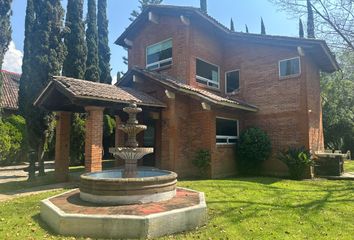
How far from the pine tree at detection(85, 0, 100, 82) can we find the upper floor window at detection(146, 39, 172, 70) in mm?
7353

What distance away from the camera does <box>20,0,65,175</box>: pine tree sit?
44.9 feet

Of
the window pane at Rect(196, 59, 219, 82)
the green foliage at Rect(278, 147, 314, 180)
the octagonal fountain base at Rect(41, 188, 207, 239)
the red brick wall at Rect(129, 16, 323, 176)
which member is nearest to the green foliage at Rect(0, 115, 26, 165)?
the red brick wall at Rect(129, 16, 323, 176)

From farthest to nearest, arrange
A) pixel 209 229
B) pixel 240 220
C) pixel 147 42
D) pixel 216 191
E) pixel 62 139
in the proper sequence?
pixel 147 42, pixel 62 139, pixel 216 191, pixel 240 220, pixel 209 229

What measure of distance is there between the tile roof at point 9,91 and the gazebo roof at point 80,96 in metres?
11.6

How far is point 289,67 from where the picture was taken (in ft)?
49.2

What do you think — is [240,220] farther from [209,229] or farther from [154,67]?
[154,67]

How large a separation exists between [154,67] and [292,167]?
9447 millimetres

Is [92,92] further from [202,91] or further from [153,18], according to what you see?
[153,18]

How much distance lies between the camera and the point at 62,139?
13.1 metres

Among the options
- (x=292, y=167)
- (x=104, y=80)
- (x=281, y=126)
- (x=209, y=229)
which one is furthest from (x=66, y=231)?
(x=104, y=80)

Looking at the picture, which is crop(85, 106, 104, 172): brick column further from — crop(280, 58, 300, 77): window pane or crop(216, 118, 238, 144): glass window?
crop(280, 58, 300, 77): window pane

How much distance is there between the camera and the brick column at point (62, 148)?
12.8 m

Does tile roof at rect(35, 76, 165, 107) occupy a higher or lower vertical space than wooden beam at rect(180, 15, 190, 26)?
A: lower

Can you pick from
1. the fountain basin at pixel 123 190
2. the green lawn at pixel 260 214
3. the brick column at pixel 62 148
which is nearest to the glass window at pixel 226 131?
the green lawn at pixel 260 214
